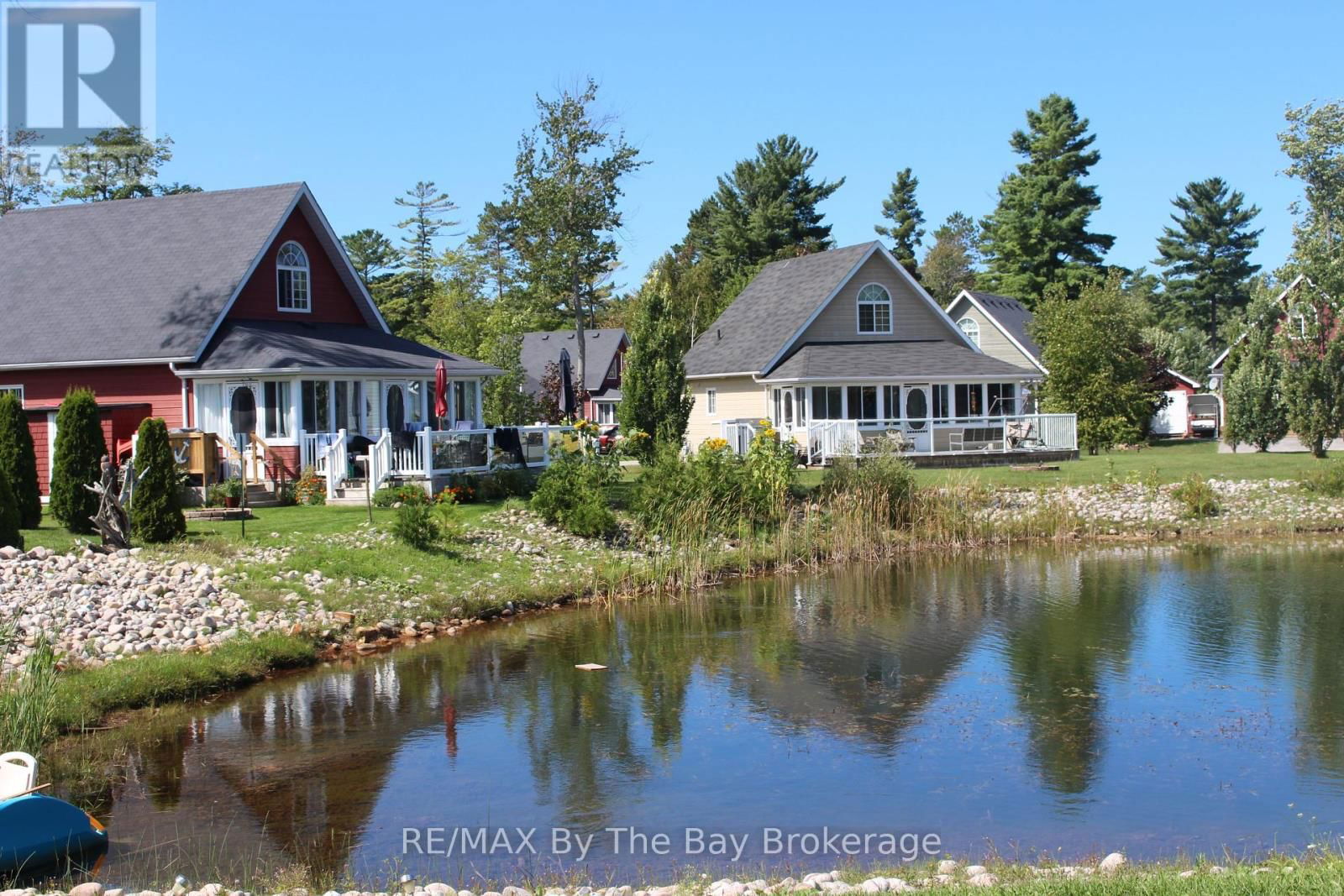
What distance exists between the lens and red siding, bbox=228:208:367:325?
30562 mm

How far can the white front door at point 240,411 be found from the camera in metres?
28.1

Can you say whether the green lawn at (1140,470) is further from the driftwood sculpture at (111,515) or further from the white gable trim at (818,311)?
the driftwood sculpture at (111,515)

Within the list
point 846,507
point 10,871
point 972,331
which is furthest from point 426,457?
point 972,331

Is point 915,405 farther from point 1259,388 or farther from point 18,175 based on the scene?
point 18,175

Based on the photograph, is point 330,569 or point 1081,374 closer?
point 330,569

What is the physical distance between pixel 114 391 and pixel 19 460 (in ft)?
26.1

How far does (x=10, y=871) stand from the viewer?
974cm

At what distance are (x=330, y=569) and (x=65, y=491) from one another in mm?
5081

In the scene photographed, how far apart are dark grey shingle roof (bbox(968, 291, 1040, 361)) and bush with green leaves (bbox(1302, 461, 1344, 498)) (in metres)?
24.0

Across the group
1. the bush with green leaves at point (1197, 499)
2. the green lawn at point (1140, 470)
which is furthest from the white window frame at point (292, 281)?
the bush with green leaves at point (1197, 499)

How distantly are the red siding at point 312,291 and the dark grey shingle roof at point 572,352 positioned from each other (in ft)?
110

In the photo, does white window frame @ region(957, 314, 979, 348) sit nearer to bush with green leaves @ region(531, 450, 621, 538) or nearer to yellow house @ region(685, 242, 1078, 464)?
yellow house @ region(685, 242, 1078, 464)

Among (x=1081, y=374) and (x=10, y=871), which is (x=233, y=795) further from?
(x=1081, y=374)

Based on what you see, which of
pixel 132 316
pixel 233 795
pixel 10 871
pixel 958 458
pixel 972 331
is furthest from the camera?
pixel 972 331
